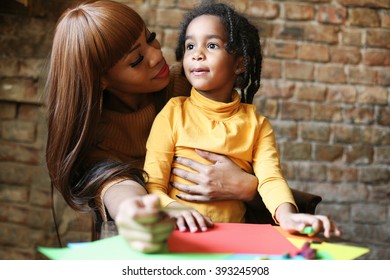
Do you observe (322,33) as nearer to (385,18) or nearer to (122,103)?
(385,18)

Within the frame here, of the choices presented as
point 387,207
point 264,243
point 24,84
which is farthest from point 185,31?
point 387,207

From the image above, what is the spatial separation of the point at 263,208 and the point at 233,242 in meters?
0.47

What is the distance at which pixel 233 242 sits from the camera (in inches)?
37.2

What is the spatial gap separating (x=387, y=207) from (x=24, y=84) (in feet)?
6.13

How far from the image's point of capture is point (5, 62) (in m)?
2.28

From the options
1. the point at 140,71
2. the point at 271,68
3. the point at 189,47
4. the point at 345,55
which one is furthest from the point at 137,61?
the point at 345,55

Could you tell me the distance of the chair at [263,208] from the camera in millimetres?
1379

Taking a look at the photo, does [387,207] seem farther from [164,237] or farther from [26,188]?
[164,237]

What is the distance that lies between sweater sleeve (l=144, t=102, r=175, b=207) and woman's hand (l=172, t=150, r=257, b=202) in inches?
1.5

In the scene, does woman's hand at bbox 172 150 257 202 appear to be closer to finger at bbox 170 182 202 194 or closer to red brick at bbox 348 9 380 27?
finger at bbox 170 182 202 194

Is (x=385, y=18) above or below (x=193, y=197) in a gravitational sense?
above

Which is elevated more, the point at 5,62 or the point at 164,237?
the point at 5,62

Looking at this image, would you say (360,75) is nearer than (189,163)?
No

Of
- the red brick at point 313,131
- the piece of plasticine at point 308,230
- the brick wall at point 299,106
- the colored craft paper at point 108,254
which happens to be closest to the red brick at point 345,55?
the brick wall at point 299,106
